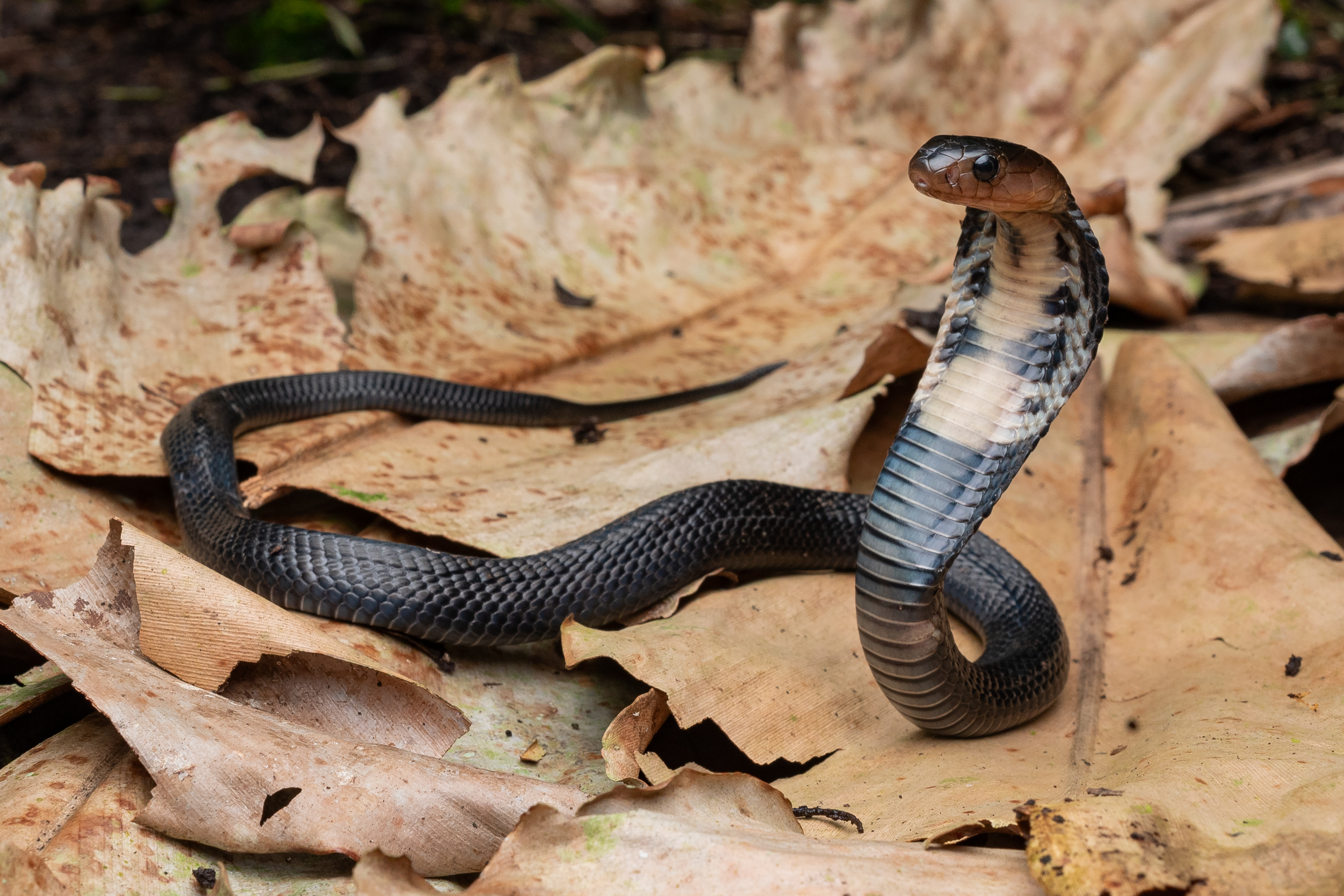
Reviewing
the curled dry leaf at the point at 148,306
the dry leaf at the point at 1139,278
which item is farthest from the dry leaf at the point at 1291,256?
the curled dry leaf at the point at 148,306

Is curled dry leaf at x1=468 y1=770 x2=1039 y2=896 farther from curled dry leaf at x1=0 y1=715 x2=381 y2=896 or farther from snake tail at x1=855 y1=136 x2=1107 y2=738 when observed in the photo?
snake tail at x1=855 y1=136 x2=1107 y2=738

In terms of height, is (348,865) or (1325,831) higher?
(1325,831)

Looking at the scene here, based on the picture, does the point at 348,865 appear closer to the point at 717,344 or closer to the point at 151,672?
the point at 151,672

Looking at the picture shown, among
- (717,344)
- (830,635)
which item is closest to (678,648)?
(830,635)

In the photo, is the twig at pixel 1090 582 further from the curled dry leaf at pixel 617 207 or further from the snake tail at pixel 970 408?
the curled dry leaf at pixel 617 207

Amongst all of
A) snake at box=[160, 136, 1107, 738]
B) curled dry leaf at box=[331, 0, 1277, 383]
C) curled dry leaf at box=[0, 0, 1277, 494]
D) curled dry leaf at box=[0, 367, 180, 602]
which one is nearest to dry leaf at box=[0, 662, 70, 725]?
curled dry leaf at box=[0, 367, 180, 602]
